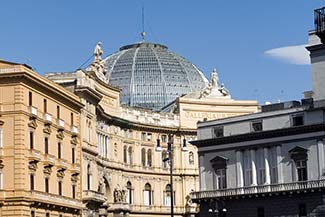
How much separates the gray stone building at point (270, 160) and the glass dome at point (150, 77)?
4756 cm

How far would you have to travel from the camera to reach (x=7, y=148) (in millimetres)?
72750

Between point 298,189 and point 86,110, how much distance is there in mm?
25823

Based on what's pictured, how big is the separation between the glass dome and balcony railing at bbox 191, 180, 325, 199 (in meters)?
50.0

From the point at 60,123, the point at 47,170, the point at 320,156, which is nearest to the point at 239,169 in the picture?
the point at 320,156

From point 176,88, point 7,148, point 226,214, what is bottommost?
point 226,214

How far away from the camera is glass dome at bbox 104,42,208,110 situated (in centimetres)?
13762

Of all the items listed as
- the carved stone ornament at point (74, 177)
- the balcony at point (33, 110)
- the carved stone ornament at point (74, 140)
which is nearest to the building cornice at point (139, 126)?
the carved stone ornament at point (74, 140)

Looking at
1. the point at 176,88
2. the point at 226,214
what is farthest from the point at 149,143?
the point at 226,214

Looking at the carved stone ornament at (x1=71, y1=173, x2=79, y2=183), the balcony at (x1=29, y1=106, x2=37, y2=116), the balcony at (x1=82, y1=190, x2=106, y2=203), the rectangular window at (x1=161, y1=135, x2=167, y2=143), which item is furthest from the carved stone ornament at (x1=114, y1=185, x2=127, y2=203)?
the balcony at (x1=29, y1=106, x2=37, y2=116)

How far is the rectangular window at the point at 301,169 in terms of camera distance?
81875mm

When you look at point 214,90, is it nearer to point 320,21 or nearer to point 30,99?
point 30,99

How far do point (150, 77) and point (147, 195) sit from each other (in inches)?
942

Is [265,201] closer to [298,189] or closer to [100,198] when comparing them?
[298,189]

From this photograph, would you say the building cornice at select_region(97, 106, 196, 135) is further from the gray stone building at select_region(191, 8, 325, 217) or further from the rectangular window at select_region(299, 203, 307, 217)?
the rectangular window at select_region(299, 203, 307, 217)
